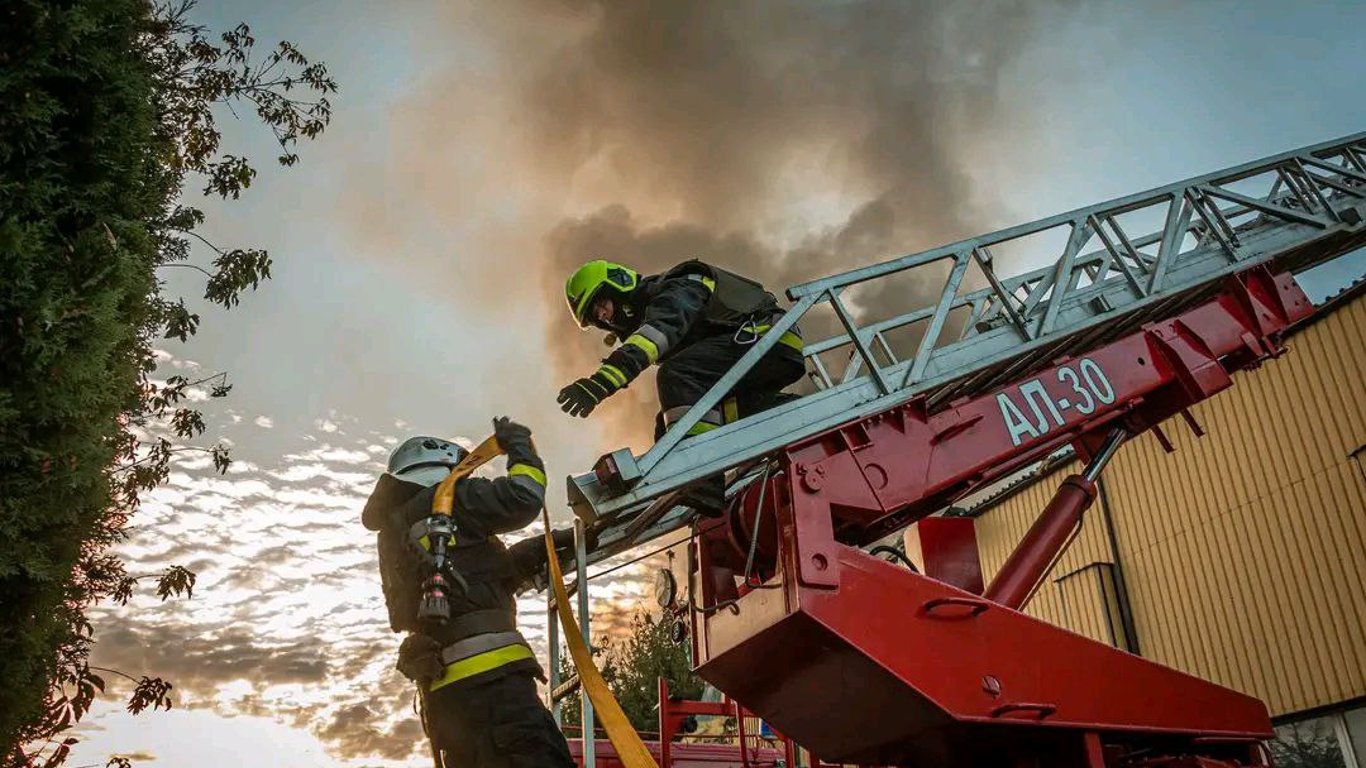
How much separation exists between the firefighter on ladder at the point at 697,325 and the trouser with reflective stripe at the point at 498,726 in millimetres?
1290

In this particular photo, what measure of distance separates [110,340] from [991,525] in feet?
44.7

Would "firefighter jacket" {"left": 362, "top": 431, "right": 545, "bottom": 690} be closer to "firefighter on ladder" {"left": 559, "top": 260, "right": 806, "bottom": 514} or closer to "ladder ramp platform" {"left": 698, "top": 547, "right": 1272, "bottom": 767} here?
"firefighter on ladder" {"left": 559, "top": 260, "right": 806, "bottom": 514}

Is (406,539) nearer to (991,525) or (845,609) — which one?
(845,609)

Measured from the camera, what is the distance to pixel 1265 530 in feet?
35.1

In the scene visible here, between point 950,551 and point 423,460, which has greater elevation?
point 423,460

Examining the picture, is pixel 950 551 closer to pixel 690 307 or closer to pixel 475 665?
pixel 690 307

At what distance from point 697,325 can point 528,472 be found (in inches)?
54.1

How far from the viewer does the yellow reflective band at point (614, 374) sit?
456 centimetres

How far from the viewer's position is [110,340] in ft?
12.8

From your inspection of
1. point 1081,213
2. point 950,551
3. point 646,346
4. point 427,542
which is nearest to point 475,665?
point 427,542

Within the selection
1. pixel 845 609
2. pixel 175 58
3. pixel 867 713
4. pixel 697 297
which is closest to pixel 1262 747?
pixel 867 713

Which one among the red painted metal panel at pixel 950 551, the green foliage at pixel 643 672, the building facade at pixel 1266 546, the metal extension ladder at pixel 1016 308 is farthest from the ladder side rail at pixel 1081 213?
the green foliage at pixel 643 672

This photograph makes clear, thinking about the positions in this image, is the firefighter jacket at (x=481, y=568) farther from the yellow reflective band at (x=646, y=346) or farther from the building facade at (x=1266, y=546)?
the building facade at (x=1266, y=546)

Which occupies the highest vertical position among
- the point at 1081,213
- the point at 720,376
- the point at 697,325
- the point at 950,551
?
the point at 1081,213
